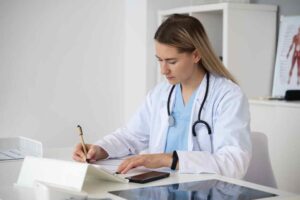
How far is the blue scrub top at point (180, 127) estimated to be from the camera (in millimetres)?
2061

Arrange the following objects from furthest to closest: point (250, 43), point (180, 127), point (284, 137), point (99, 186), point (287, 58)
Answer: point (250, 43) → point (287, 58) → point (284, 137) → point (180, 127) → point (99, 186)

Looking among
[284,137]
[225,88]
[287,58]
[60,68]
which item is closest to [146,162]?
[225,88]

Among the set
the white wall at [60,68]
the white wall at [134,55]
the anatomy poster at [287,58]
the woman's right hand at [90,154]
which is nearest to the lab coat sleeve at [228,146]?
the woman's right hand at [90,154]

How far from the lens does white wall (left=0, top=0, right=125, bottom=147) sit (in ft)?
10.8

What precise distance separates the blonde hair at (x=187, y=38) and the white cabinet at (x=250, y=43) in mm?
882

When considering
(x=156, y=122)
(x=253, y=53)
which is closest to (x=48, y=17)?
(x=253, y=53)

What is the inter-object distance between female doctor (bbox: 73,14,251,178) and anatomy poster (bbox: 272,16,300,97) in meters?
0.87

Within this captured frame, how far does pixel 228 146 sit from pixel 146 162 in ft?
1.02

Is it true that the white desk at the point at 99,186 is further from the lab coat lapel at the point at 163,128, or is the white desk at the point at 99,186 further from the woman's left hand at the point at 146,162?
the lab coat lapel at the point at 163,128

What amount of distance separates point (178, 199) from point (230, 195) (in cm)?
16

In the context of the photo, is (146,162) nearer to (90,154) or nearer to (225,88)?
(90,154)

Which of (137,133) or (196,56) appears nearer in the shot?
(196,56)

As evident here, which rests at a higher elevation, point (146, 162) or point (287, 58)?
point (287, 58)

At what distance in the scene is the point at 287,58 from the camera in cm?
290
